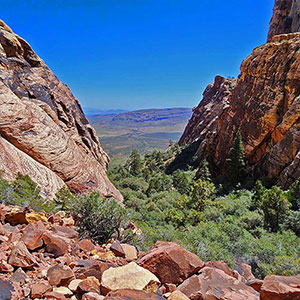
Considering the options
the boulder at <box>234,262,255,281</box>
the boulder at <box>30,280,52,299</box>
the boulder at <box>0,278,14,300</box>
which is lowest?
the boulder at <box>234,262,255,281</box>

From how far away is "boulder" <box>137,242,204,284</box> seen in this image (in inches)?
176

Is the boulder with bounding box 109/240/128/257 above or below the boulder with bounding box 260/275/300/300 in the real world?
below

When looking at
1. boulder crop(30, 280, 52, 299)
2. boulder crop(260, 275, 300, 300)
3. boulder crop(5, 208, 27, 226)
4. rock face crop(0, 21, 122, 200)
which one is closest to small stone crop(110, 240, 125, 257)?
boulder crop(30, 280, 52, 299)

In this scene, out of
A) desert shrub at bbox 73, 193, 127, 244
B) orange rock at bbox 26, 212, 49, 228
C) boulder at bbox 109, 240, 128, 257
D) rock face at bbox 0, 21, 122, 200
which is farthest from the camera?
rock face at bbox 0, 21, 122, 200

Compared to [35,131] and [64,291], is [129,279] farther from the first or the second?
[35,131]

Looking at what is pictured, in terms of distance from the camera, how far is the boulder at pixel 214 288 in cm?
373

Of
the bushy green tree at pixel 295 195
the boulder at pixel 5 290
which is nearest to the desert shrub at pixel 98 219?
the boulder at pixel 5 290

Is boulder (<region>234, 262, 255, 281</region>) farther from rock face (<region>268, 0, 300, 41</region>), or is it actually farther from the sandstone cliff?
rock face (<region>268, 0, 300, 41</region>)

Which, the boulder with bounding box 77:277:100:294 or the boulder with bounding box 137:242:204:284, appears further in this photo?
the boulder with bounding box 137:242:204:284

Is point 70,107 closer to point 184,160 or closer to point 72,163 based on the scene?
point 72,163

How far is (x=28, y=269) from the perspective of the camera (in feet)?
13.7

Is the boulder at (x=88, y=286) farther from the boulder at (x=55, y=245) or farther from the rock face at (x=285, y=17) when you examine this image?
the rock face at (x=285, y=17)

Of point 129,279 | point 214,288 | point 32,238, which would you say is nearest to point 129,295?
point 129,279

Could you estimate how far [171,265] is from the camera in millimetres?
4555
